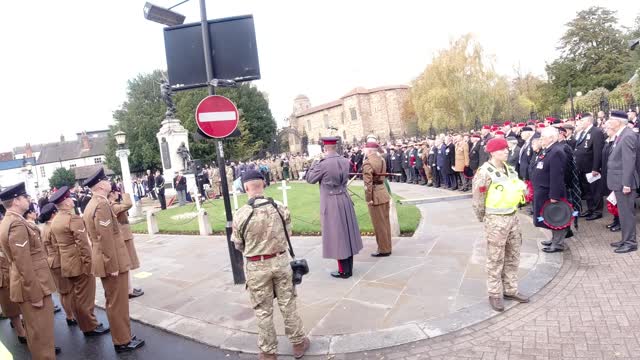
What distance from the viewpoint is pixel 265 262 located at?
400 cm

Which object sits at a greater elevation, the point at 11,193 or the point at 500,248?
the point at 11,193

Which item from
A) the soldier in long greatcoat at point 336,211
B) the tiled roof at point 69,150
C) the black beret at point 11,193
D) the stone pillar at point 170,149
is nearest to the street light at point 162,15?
the black beret at point 11,193

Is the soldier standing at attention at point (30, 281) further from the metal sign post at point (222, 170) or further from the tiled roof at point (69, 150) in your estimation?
the tiled roof at point (69, 150)

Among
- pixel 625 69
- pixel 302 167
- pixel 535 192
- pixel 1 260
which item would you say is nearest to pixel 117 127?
pixel 302 167

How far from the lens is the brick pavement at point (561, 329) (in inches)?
149

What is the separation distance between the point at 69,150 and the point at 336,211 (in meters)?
81.1

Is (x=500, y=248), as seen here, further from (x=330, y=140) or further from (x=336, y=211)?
(x=330, y=140)

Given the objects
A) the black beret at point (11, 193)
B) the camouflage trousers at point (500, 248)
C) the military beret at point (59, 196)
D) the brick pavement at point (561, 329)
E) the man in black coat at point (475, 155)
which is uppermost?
the black beret at point (11, 193)

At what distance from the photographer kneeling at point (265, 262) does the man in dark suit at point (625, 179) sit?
208 inches

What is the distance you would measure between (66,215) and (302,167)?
2351cm

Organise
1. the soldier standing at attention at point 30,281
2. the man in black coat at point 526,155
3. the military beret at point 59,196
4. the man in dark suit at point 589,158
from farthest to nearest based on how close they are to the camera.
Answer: the man in black coat at point 526,155
the man in dark suit at point 589,158
the military beret at point 59,196
the soldier standing at attention at point 30,281

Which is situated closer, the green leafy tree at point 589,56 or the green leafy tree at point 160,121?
the green leafy tree at point 160,121

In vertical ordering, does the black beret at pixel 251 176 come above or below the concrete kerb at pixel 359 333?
above

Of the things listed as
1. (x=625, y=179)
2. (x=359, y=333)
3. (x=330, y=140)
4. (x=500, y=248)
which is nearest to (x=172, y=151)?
(x=330, y=140)
